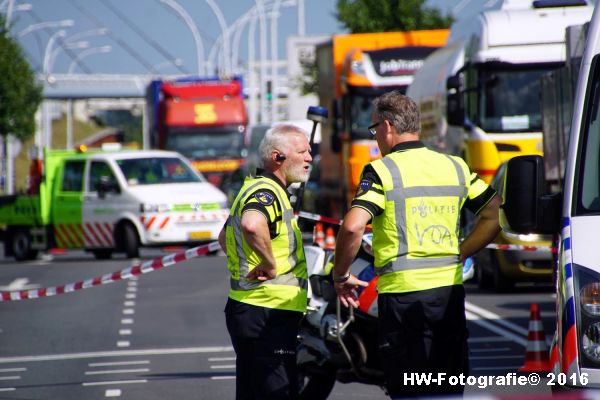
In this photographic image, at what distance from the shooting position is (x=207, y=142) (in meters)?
44.8

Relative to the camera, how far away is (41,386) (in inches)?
422

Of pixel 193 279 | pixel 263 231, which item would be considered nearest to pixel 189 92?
pixel 193 279

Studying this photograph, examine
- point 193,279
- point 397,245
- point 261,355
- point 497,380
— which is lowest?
point 193,279

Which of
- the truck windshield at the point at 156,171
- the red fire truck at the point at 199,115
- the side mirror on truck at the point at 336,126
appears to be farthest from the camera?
the red fire truck at the point at 199,115

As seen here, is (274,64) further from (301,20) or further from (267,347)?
(267,347)

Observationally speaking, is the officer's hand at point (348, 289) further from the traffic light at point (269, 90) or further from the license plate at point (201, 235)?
the traffic light at point (269, 90)

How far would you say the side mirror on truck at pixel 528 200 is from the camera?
6.63 metres

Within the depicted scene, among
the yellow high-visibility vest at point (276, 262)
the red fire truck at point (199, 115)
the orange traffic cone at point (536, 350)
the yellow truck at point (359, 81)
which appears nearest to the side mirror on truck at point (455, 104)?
the yellow truck at point (359, 81)

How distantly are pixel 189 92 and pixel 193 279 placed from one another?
2288cm

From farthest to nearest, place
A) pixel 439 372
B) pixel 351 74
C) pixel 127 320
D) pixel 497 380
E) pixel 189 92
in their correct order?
pixel 189 92
pixel 351 74
pixel 127 320
pixel 497 380
pixel 439 372

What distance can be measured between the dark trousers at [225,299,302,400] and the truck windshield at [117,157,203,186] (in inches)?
758

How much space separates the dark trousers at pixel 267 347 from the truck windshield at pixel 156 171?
19257 millimetres

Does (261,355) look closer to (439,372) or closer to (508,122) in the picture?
(439,372)

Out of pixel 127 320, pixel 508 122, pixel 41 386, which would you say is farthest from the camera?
pixel 508 122
